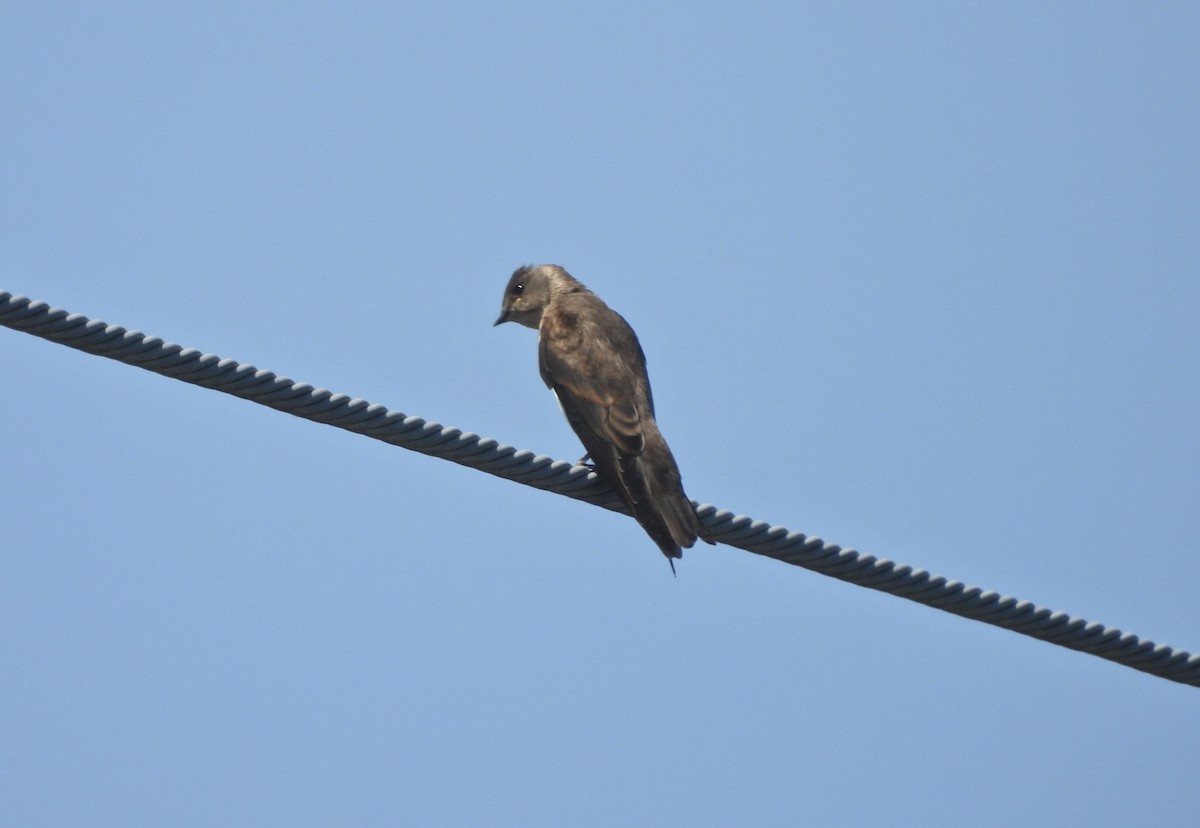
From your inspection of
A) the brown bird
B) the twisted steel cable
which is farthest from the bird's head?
the twisted steel cable

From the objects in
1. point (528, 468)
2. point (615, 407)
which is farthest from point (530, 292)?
point (528, 468)

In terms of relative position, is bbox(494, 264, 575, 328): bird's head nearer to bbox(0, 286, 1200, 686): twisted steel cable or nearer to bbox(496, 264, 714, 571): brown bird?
bbox(496, 264, 714, 571): brown bird

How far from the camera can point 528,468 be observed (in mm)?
5699

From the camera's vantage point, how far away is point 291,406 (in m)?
5.15

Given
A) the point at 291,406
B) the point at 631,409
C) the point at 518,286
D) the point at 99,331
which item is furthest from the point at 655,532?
the point at 518,286

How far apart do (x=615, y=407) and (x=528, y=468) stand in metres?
2.25

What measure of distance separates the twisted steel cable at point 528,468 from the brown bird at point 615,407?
518mm

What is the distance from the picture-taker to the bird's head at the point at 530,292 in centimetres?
1073

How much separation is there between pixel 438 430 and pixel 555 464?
586 millimetres

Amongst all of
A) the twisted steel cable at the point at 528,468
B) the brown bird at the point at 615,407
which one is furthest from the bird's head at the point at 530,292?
the twisted steel cable at the point at 528,468

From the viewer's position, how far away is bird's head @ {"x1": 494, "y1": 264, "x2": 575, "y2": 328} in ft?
35.2

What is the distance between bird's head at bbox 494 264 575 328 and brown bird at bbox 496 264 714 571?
14.9 inches

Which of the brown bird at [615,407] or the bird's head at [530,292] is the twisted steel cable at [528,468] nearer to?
the brown bird at [615,407]

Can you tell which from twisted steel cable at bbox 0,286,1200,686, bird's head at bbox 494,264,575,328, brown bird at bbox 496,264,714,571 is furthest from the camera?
bird's head at bbox 494,264,575,328
